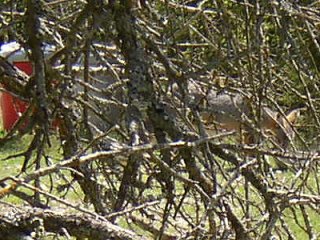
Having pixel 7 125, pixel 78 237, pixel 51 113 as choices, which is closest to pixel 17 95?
pixel 51 113

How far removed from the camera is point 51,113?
6.15 ft

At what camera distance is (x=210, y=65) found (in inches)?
61.2

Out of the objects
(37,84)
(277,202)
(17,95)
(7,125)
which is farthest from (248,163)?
(7,125)

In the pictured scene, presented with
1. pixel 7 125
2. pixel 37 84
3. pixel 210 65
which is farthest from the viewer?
pixel 7 125

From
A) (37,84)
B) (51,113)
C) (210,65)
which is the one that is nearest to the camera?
(210,65)

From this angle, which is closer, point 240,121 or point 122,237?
point 122,237

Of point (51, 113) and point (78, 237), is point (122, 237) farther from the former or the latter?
point (51, 113)

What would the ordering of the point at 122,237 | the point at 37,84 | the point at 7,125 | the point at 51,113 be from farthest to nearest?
1. the point at 7,125
2. the point at 51,113
3. the point at 37,84
4. the point at 122,237

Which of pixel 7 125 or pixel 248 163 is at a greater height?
pixel 7 125

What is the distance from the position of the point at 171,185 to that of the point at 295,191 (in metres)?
0.23

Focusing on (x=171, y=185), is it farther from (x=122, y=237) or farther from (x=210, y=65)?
(x=122, y=237)

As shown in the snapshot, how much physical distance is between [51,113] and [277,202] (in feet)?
1.98

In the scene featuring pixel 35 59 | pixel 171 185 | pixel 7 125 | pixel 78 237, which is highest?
Result: pixel 7 125

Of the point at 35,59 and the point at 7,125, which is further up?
the point at 7,125
